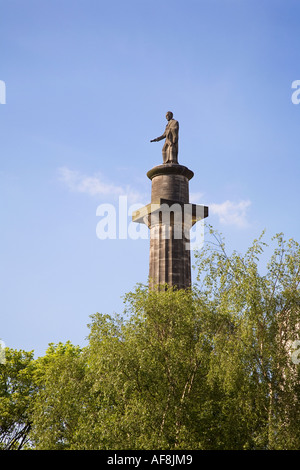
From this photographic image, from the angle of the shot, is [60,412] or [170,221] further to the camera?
[170,221]

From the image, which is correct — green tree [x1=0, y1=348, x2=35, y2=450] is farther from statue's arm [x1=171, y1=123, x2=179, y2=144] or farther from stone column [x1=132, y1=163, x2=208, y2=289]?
statue's arm [x1=171, y1=123, x2=179, y2=144]

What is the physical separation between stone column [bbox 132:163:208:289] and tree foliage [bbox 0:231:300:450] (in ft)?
31.3

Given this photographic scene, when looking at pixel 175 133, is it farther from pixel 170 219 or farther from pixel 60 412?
pixel 60 412

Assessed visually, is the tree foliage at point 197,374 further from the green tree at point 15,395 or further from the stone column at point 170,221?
the green tree at point 15,395

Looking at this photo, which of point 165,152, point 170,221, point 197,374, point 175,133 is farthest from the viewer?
point 175,133

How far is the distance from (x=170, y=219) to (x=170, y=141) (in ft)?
21.0

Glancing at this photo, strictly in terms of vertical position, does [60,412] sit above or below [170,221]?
below

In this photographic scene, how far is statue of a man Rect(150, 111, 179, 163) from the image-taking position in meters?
42.3

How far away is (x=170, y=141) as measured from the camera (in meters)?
42.8

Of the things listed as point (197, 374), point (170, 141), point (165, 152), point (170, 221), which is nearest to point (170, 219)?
point (170, 221)

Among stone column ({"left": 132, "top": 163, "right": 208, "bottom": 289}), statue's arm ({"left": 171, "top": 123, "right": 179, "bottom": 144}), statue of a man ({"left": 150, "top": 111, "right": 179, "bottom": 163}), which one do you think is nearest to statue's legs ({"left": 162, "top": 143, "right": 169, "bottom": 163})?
statue of a man ({"left": 150, "top": 111, "right": 179, "bottom": 163})

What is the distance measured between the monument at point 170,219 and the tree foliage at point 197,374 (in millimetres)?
9605
